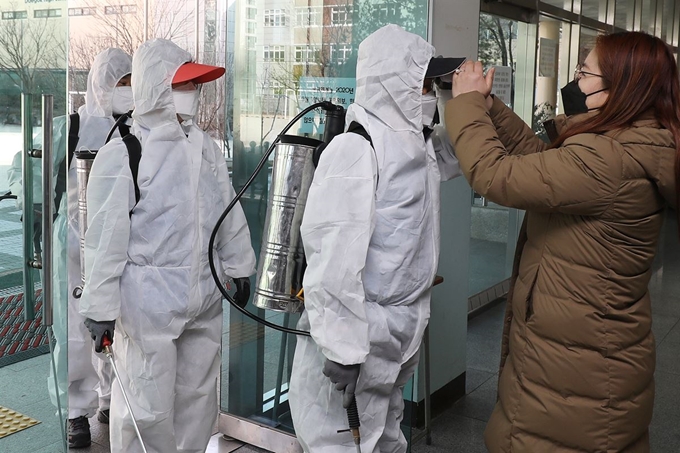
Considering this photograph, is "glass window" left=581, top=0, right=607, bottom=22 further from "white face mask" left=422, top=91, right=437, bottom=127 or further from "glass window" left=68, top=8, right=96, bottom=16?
"white face mask" left=422, top=91, right=437, bottom=127

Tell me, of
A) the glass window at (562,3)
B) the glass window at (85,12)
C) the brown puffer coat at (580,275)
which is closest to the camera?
the brown puffer coat at (580,275)

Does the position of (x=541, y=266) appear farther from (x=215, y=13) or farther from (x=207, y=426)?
(x=215, y=13)

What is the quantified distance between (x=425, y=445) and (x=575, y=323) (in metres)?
1.53

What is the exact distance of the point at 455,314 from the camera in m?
3.51

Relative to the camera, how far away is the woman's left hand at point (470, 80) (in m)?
1.89

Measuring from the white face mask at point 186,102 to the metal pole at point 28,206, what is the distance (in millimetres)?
552

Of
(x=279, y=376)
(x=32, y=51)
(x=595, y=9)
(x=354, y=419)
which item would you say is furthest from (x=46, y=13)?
(x=595, y=9)

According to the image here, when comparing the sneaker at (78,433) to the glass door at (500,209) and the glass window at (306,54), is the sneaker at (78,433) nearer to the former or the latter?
the glass window at (306,54)

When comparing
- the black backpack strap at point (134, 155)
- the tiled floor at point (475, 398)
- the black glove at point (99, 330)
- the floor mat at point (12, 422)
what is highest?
the black backpack strap at point (134, 155)

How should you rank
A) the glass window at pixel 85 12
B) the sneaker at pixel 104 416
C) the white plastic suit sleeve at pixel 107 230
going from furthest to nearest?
the glass window at pixel 85 12, the sneaker at pixel 104 416, the white plastic suit sleeve at pixel 107 230

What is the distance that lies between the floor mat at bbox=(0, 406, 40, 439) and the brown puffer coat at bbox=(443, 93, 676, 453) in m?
1.22

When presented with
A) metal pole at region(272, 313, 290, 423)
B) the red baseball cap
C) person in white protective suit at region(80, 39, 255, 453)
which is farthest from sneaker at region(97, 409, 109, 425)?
the red baseball cap

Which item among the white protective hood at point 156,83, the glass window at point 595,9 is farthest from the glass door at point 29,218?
the glass window at point 595,9

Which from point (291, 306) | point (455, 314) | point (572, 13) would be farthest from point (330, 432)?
point (572, 13)
